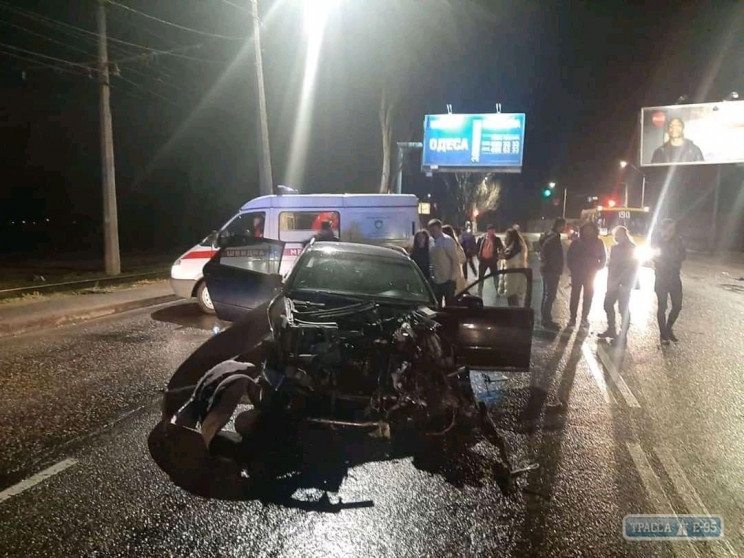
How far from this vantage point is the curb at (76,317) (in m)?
10.1

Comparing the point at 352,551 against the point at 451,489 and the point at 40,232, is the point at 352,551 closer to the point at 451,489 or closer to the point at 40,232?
the point at 451,489

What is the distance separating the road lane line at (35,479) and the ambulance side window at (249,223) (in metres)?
8.38

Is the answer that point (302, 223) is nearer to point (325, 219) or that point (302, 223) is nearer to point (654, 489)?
point (325, 219)

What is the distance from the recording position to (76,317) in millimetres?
11461

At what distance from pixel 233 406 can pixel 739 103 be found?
34.8 m

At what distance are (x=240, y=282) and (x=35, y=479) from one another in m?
3.76

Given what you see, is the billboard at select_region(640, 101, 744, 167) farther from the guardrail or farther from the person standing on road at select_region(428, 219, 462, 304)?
the person standing on road at select_region(428, 219, 462, 304)

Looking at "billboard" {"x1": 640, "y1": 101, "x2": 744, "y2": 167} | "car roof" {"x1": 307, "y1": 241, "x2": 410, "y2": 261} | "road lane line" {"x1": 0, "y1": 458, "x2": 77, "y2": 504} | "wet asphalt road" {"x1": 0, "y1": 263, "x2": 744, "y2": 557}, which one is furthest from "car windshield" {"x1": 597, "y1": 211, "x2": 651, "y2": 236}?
"road lane line" {"x1": 0, "y1": 458, "x2": 77, "y2": 504}

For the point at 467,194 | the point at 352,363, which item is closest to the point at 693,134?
the point at 352,363

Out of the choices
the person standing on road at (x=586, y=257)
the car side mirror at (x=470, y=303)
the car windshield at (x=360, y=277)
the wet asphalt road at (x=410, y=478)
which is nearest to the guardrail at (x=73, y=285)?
the wet asphalt road at (x=410, y=478)

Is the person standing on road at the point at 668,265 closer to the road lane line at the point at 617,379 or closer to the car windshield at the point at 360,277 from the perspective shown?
the road lane line at the point at 617,379

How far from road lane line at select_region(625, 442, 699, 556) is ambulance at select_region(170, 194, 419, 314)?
8.31m

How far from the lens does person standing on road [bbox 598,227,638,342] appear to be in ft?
32.0

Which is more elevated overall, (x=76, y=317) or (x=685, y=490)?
(x=685, y=490)
